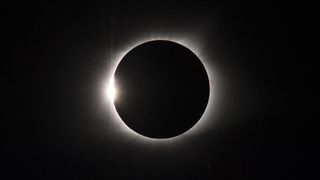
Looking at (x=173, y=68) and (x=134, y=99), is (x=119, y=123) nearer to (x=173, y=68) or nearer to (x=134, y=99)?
(x=134, y=99)

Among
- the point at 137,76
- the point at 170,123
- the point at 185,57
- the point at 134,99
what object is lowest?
the point at 170,123

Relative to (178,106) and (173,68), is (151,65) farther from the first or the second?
(178,106)

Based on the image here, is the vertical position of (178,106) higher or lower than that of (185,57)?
lower

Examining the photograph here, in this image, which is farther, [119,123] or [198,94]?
[119,123]

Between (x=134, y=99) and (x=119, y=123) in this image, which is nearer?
(x=134, y=99)

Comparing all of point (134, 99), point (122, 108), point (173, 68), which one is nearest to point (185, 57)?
point (173, 68)

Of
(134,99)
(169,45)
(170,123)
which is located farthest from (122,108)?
(169,45)
